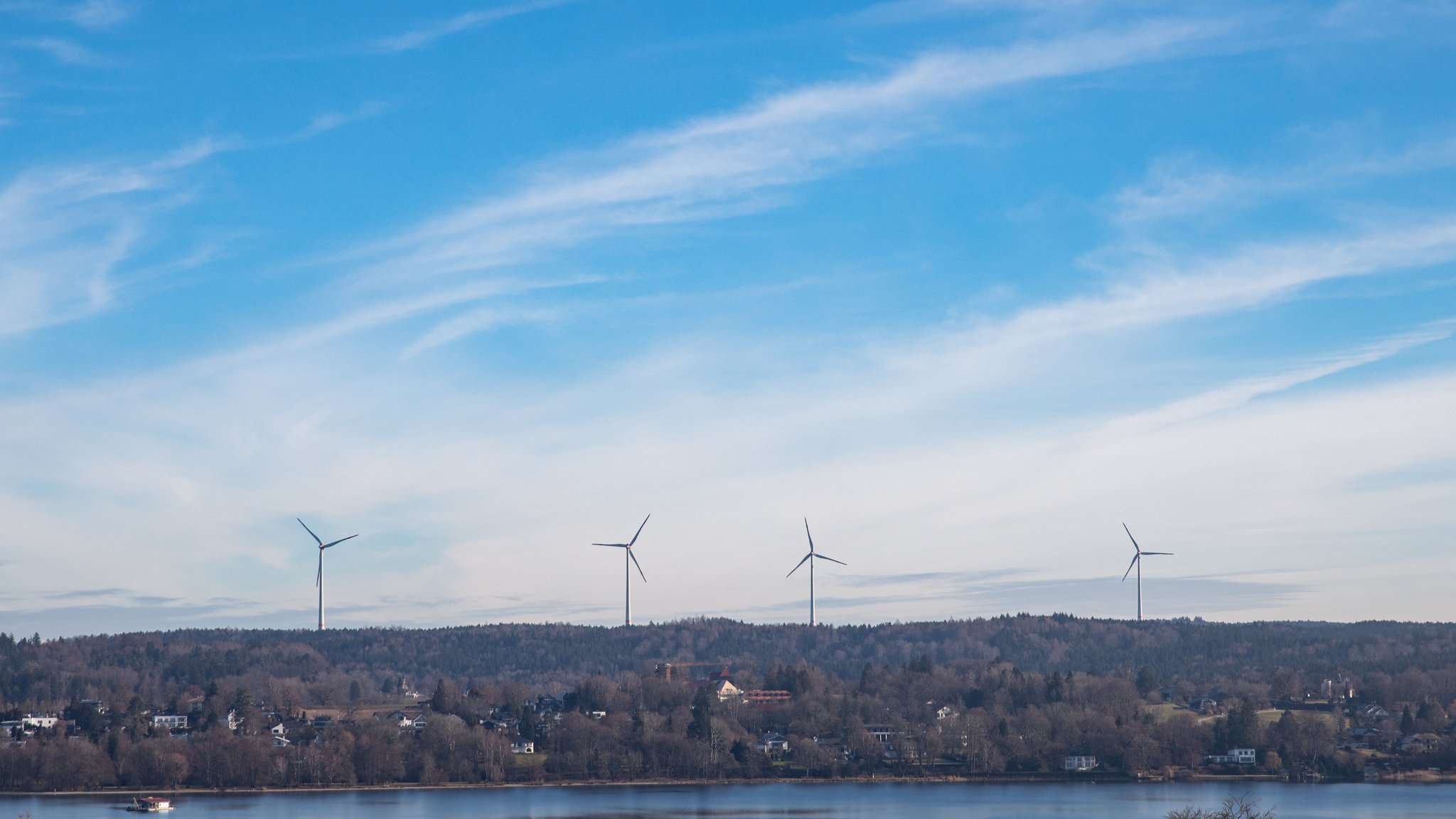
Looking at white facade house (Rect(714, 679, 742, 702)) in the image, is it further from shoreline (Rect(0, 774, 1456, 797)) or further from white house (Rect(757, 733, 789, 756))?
shoreline (Rect(0, 774, 1456, 797))

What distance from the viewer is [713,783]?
122m

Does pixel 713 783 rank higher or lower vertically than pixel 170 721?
lower

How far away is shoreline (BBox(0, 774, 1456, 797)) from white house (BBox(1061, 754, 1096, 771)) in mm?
3128

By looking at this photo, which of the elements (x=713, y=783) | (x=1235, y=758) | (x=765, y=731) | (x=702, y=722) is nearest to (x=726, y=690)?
(x=765, y=731)

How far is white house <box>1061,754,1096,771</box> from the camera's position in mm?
126375

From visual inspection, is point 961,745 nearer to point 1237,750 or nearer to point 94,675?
point 1237,750

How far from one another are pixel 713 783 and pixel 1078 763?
1118 inches

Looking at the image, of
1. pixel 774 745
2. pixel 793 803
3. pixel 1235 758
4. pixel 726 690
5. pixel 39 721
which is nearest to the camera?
pixel 793 803

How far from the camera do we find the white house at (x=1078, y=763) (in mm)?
126375

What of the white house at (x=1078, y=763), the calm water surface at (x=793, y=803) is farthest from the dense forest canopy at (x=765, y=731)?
the calm water surface at (x=793, y=803)

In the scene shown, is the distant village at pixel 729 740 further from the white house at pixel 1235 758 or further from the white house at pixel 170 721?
the white house at pixel 170 721

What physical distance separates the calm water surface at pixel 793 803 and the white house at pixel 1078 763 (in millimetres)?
8203

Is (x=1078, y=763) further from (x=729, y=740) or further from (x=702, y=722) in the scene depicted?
(x=702, y=722)

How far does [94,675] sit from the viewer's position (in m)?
191
